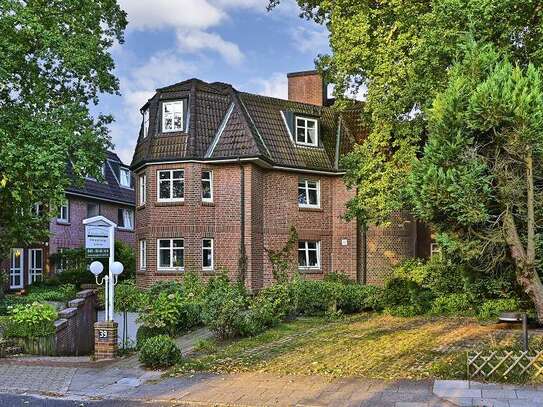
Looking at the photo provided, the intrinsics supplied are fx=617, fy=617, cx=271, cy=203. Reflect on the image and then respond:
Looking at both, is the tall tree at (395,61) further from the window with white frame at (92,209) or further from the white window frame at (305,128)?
the window with white frame at (92,209)

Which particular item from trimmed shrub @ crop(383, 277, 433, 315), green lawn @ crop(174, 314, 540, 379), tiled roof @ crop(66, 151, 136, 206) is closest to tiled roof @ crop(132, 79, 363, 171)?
trimmed shrub @ crop(383, 277, 433, 315)

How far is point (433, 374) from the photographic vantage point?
10578 mm

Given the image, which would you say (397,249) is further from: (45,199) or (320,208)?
(45,199)

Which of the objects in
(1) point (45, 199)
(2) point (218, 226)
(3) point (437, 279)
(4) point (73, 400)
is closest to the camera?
(4) point (73, 400)

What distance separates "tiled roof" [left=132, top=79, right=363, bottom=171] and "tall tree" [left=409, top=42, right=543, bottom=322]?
1179cm

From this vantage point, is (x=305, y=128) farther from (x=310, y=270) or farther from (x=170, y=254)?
(x=170, y=254)

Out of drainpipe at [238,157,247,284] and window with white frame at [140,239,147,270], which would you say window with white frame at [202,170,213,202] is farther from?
window with white frame at [140,239,147,270]

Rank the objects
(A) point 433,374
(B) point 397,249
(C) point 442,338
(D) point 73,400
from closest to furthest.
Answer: (D) point 73,400, (A) point 433,374, (C) point 442,338, (B) point 397,249

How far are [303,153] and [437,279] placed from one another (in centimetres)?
846

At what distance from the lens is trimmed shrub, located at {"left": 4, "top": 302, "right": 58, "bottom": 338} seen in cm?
1390

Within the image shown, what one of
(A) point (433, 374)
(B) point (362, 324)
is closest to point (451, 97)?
(A) point (433, 374)

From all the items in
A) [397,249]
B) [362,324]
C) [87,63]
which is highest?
[87,63]

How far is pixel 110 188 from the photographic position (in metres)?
39.2

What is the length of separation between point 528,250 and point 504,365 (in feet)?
11.6
